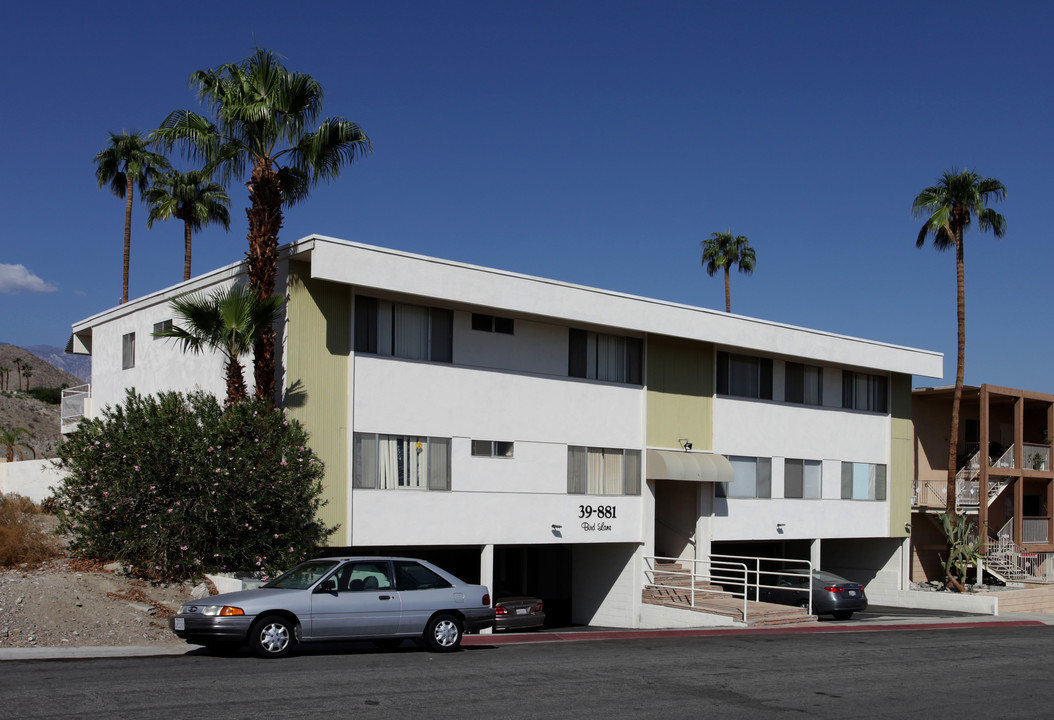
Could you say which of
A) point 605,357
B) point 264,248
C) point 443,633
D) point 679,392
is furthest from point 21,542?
point 679,392

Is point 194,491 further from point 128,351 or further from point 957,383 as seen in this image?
point 957,383

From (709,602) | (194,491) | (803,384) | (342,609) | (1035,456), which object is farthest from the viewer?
(1035,456)

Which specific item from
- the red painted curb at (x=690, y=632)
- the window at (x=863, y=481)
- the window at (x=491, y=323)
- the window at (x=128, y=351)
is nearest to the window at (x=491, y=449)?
the window at (x=491, y=323)

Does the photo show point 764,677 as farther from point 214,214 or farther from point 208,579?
point 214,214

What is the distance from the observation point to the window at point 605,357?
26.2m

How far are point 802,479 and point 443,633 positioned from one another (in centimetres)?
1935

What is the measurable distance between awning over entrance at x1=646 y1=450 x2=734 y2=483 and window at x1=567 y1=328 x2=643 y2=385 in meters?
2.15

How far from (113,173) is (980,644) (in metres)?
35.6

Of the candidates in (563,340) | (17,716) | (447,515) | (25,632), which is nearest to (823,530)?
(563,340)

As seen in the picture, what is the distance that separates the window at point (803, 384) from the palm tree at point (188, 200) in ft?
77.2

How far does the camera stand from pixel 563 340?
25.9m

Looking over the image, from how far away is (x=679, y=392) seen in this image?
93.3 feet

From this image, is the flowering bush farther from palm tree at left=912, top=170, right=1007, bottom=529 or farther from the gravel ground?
palm tree at left=912, top=170, right=1007, bottom=529

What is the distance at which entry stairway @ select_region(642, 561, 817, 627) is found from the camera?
24.8m
